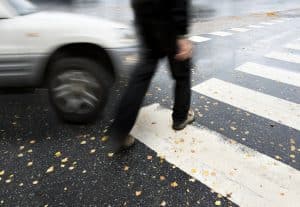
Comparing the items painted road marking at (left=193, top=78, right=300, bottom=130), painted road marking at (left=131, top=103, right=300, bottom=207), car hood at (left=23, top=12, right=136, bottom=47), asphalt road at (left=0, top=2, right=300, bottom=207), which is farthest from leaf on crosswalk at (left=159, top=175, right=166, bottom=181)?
painted road marking at (left=193, top=78, right=300, bottom=130)

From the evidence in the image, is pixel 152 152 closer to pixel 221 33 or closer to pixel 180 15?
pixel 180 15

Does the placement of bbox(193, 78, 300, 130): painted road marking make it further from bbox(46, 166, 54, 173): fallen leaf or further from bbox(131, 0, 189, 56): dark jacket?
bbox(46, 166, 54, 173): fallen leaf

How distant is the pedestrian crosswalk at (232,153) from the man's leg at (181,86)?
24 centimetres

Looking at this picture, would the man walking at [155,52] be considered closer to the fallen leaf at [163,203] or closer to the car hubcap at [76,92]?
the car hubcap at [76,92]

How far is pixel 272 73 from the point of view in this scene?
555 centimetres

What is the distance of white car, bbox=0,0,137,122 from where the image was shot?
3.39 metres

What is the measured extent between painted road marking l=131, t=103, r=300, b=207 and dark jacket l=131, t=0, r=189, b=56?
109 centimetres

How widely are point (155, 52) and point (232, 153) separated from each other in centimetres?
135

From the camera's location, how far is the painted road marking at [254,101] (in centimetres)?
395

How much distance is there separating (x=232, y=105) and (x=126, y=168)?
6.69 feet

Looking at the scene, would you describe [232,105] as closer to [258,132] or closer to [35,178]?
[258,132]

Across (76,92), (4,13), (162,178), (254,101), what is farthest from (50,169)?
(254,101)

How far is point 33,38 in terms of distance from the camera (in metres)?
3.37

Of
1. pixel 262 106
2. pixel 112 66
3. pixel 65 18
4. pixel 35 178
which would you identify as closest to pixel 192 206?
pixel 35 178
